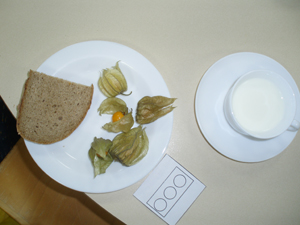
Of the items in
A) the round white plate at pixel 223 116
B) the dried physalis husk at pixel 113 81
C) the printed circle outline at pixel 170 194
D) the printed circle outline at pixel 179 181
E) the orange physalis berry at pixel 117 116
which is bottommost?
the printed circle outline at pixel 170 194

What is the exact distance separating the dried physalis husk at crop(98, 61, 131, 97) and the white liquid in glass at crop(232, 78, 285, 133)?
1.74 feet

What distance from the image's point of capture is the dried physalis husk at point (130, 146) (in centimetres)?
93

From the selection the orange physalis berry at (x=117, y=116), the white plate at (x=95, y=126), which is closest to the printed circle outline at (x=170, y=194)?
the white plate at (x=95, y=126)

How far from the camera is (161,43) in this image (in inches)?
43.2

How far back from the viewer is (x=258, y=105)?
892mm

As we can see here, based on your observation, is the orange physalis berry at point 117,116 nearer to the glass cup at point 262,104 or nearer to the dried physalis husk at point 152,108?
the dried physalis husk at point 152,108

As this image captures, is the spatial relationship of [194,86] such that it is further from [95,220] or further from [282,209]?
[95,220]

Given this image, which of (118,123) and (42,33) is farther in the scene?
(42,33)

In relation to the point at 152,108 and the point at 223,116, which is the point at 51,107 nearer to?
the point at 152,108

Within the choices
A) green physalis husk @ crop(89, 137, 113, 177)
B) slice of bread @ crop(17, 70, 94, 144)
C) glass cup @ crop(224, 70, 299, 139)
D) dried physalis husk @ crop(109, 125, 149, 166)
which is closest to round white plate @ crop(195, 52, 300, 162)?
glass cup @ crop(224, 70, 299, 139)

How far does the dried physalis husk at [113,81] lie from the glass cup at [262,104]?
51 centimetres

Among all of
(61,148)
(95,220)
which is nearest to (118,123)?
(61,148)

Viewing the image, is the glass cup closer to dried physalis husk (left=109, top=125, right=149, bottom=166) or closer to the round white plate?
the round white plate

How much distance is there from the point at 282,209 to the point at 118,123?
3.14 ft
